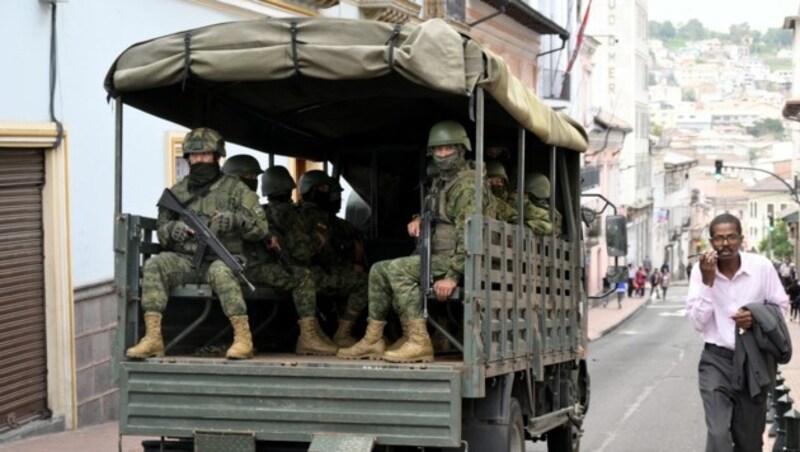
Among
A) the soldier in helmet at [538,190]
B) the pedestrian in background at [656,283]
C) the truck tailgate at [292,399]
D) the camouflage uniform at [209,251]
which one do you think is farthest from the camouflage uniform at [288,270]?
the pedestrian in background at [656,283]

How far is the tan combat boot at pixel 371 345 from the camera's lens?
31.7 ft

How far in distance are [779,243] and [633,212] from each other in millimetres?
41139

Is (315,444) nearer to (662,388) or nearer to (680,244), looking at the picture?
(662,388)

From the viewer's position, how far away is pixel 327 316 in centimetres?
1152

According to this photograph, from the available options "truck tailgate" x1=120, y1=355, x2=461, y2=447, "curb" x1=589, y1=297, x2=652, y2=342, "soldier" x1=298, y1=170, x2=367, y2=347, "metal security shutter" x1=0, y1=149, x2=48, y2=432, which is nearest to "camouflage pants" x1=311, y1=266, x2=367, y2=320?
"soldier" x1=298, y1=170, x2=367, y2=347

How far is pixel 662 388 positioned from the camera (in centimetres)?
2345

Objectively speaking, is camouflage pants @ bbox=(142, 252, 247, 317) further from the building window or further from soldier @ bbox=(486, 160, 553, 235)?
the building window

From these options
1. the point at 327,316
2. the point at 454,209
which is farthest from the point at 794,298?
the point at 454,209

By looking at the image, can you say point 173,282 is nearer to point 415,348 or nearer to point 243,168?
point 243,168

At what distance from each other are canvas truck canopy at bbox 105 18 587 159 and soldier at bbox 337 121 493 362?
0.38m

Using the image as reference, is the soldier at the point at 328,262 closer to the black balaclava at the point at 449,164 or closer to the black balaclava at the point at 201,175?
the black balaclava at the point at 201,175

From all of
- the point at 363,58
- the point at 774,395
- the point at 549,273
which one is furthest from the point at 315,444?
the point at 774,395

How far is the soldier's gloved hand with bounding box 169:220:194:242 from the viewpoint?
32.1ft

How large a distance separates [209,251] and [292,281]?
34.6 inches
